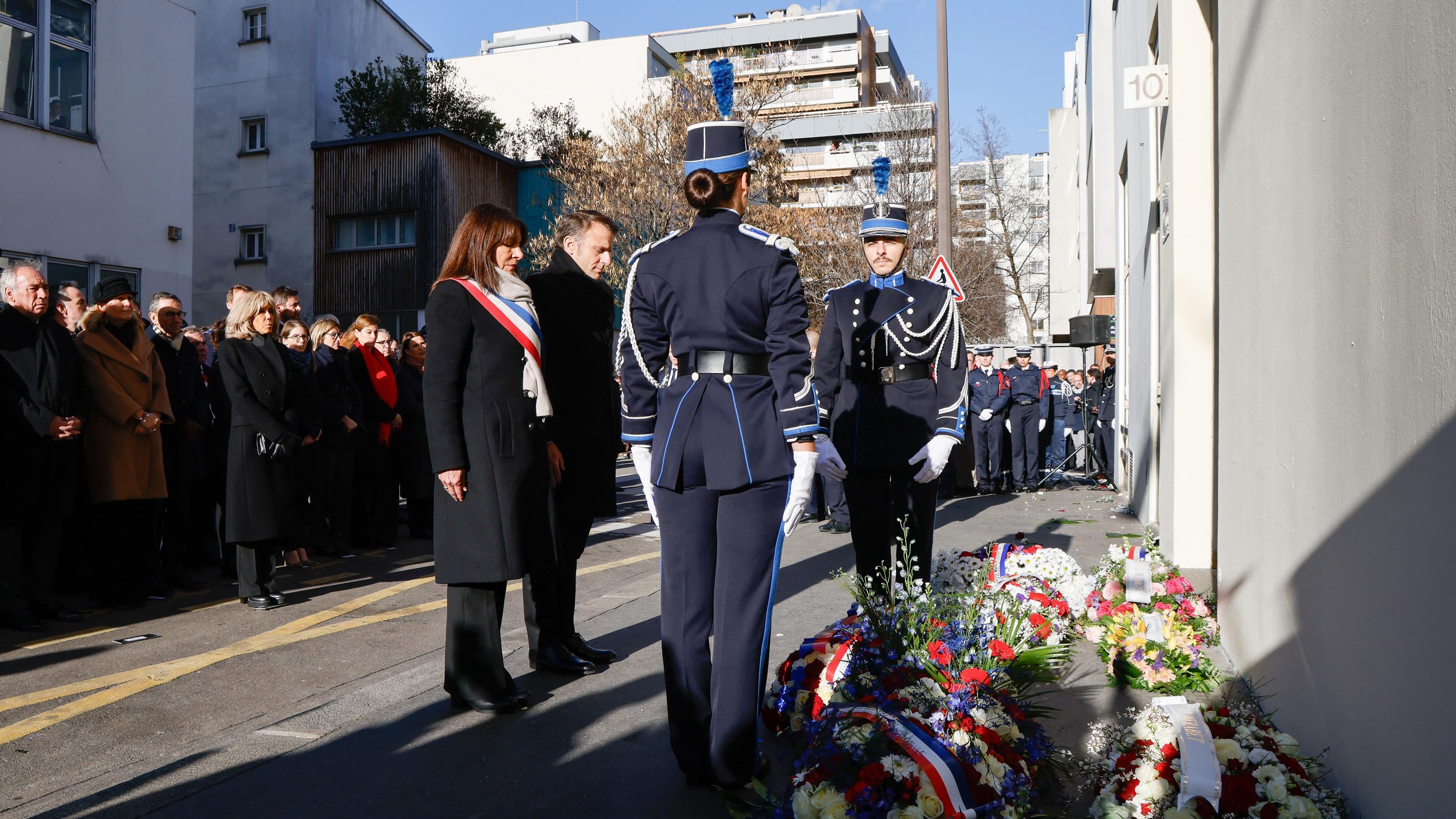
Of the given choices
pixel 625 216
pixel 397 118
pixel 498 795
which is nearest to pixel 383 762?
pixel 498 795

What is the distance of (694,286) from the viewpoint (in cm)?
357

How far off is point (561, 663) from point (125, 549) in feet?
12.0

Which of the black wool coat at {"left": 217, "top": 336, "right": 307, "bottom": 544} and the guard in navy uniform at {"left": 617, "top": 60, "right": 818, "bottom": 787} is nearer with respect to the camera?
the guard in navy uniform at {"left": 617, "top": 60, "right": 818, "bottom": 787}

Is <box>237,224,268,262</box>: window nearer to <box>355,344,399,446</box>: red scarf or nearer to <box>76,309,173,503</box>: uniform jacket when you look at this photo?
<box>355,344,399,446</box>: red scarf

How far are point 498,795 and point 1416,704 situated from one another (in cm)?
259

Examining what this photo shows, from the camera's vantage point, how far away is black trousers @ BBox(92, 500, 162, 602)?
6.91 meters

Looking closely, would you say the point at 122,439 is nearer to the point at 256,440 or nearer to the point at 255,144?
the point at 256,440

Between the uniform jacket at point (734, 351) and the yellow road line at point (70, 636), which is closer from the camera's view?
the uniform jacket at point (734, 351)

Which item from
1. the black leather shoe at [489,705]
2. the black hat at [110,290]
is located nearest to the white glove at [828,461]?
the black leather shoe at [489,705]

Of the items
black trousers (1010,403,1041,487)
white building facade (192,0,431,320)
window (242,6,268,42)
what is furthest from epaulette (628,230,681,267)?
window (242,6,268,42)

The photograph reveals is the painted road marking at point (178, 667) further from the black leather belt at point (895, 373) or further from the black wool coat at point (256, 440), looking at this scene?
the black leather belt at point (895, 373)

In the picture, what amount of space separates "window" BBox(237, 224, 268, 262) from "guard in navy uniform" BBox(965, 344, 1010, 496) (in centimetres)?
2114

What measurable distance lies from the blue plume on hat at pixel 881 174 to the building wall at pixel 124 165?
12.1 m

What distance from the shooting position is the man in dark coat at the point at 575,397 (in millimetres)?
5160
